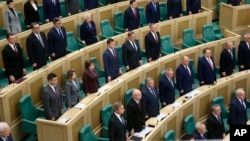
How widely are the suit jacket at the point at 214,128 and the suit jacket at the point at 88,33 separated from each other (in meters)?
3.10

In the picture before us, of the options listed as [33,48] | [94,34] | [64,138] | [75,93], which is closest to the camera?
[64,138]

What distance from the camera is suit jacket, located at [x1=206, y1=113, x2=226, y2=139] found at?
25.3ft

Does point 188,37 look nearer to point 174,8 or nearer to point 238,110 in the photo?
point 174,8

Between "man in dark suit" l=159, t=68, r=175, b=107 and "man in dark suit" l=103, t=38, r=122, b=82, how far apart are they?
0.88 m

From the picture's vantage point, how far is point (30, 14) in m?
9.81

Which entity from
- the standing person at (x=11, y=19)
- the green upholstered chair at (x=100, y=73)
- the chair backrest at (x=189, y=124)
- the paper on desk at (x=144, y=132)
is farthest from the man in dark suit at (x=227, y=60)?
the standing person at (x=11, y=19)

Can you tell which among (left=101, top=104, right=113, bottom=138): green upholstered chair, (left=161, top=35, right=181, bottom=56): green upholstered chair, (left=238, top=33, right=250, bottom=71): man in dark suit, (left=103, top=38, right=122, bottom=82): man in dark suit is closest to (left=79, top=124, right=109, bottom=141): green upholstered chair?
(left=101, top=104, right=113, bottom=138): green upholstered chair

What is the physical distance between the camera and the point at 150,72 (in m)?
8.84

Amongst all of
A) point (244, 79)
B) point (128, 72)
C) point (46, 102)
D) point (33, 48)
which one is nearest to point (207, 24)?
point (244, 79)

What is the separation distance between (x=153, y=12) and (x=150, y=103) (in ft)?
11.4

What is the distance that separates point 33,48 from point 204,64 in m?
2.98

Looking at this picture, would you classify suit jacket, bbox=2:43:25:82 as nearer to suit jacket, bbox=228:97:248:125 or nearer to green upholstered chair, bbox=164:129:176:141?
green upholstered chair, bbox=164:129:176:141

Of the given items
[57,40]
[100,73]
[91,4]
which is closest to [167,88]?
[100,73]

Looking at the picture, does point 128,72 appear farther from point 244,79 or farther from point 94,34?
point 244,79
